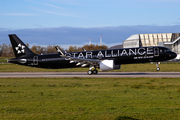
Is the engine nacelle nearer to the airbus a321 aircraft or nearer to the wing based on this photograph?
the airbus a321 aircraft

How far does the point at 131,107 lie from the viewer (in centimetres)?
1278

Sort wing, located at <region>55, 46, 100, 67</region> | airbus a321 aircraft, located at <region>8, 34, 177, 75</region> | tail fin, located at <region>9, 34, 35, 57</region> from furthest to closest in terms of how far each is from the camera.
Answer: tail fin, located at <region>9, 34, 35, 57</region> → airbus a321 aircraft, located at <region>8, 34, 177, 75</region> → wing, located at <region>55, 46, 100, 67</region>

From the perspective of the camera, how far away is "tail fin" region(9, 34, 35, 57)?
136 ft

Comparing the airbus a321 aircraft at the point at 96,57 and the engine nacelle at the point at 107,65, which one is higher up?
the airbus a321 aircraft at the point at 96,57

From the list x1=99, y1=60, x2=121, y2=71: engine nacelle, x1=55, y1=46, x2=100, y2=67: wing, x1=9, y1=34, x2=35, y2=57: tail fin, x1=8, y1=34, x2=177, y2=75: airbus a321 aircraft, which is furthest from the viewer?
x1=9, y1=34, x2=35, y2=57: tail fin

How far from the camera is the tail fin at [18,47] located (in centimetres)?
4150

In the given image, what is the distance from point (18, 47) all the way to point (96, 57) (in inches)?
538

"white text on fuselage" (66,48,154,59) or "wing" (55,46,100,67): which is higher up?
"white text on fuselage" (66,48,154,59)

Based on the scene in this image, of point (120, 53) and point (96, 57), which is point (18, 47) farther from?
point (120, 53)

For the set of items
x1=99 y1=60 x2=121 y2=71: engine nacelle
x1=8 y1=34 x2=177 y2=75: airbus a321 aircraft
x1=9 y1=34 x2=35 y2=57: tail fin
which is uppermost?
x1=9 y1=34 x2=35 y2=57: tail fin

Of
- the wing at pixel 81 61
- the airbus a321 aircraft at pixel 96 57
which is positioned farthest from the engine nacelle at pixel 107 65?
the wing at pixel 81 61

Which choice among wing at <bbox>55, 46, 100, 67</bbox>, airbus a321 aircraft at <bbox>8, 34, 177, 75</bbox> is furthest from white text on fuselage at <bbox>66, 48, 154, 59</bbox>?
wing at <bbox>55, 46, 100, 67</bbox>

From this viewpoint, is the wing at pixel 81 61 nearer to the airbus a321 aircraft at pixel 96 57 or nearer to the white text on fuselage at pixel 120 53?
the airbus a321 aircraft at pixel 96 57

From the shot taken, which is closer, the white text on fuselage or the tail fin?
the white text on fuselage
